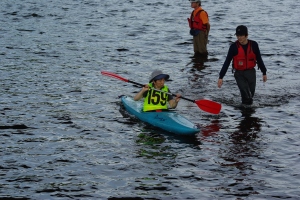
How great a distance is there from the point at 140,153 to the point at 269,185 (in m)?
2.58

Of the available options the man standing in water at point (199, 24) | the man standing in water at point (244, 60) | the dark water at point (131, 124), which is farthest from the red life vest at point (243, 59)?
the man standing in water at point (199, 24)

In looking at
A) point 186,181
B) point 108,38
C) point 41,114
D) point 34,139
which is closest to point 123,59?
point 108,38

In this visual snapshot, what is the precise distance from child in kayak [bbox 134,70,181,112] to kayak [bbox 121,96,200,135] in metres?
0.19

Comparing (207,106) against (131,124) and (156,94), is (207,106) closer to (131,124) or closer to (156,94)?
(156,94)

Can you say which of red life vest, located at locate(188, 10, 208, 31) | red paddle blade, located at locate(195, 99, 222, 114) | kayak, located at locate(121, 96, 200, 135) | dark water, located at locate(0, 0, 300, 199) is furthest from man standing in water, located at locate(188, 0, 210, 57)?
red paddle blade, located at locate(195, 99, 222, 114)

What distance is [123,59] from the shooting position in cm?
2119

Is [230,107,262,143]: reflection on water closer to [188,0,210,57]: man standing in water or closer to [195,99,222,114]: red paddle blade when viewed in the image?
[195,99,222,114]: red paddle blade

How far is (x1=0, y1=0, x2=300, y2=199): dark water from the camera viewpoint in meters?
10.5

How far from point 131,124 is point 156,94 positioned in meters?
0.88

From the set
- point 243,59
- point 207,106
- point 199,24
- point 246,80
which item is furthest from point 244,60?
point 199,24

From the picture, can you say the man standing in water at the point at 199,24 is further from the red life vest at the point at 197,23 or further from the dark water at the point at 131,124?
the dark water at the point at 131,124

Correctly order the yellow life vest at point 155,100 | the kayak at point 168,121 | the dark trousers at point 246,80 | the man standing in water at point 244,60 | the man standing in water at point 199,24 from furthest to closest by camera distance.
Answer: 1. the man standing in water at point 199,24
2. the dark trousers at point 246,80
3. the man standing in water at point 244,60
4. the yellow life vest at point 155,100
5. the kayak at point 168,121

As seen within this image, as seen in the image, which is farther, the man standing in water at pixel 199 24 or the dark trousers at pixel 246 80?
the man standing in water at pixel 199 24

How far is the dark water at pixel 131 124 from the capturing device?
1055cm
